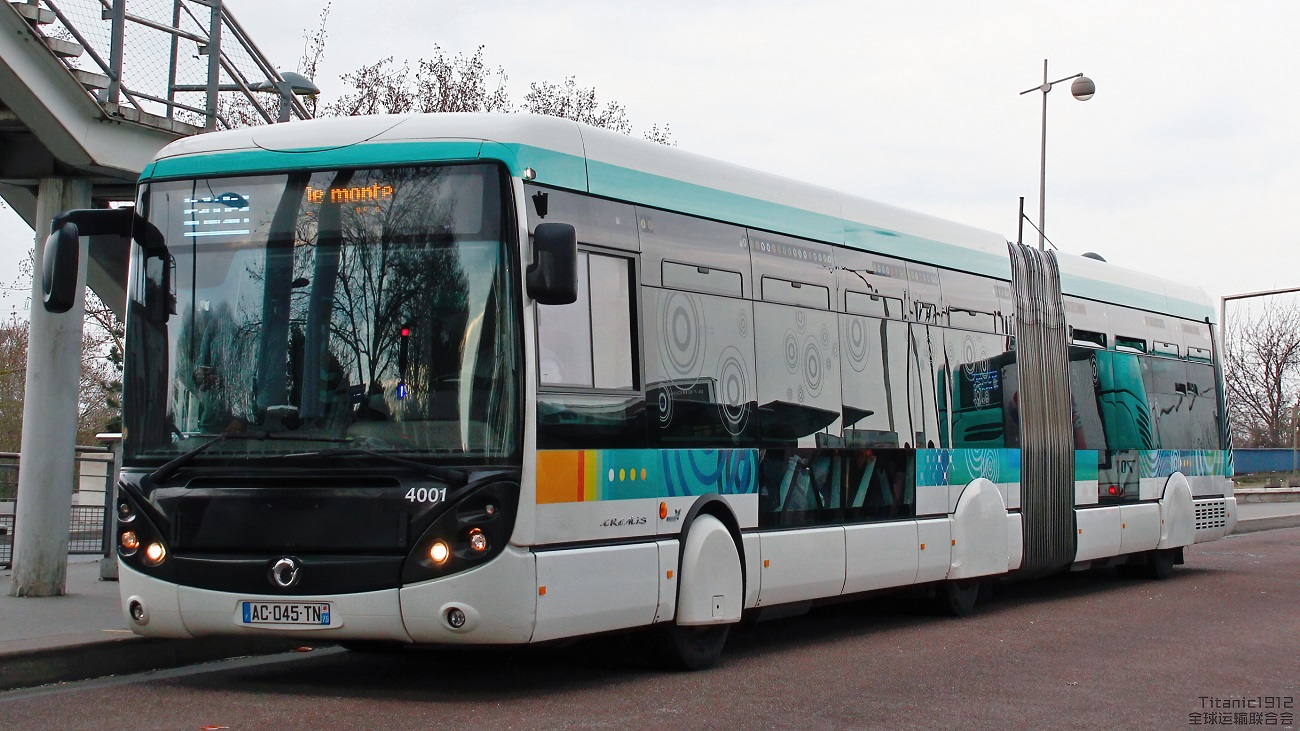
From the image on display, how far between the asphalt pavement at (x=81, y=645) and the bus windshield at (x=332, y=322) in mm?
1315

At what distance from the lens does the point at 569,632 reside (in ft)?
28.2

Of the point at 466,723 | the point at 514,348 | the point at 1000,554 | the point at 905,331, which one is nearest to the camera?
the point at 466,723

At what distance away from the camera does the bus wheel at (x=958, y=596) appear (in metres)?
13.5

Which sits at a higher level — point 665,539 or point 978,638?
point 665,539

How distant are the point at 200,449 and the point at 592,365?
2233 mm

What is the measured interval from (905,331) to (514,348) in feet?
17.7

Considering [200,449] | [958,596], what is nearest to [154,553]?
[200,449]

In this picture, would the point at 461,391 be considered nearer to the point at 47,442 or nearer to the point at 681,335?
the point at 681,335

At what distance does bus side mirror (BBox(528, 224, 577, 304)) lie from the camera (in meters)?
A: 8.30

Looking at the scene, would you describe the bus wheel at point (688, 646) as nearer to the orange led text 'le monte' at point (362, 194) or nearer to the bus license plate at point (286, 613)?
the bus license plate at point (286, 613)

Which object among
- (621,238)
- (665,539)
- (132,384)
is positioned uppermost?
(621,238)

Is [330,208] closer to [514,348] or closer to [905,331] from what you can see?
[514,348]

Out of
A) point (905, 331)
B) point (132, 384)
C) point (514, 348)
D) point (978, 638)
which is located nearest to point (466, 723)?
point (514, 348)

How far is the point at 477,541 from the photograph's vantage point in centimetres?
821
